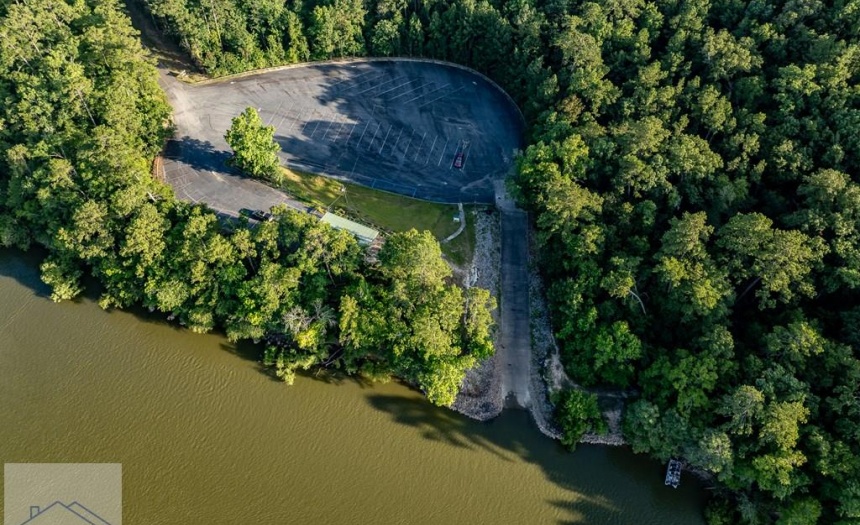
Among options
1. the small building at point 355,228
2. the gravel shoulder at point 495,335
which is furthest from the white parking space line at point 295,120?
the gravel shoulder at point 495,335

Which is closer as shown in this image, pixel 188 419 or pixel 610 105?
pixel 188 419

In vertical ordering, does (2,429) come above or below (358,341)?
below

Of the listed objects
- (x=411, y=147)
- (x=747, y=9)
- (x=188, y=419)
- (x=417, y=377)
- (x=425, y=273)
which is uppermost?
(x=747, y=9)

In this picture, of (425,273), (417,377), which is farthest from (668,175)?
(417,377)

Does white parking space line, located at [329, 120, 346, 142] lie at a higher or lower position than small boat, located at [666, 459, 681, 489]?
higher

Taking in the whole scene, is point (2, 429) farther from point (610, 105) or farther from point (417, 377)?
point (610, 105)

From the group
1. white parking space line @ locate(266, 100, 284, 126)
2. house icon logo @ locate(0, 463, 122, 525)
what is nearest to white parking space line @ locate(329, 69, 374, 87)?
white parking space line @ locate(266, 100, 284, 126)

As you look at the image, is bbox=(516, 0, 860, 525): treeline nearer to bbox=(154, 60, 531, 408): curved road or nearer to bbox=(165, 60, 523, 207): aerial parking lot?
bbox=(154, 60, 531, 408): curved road
